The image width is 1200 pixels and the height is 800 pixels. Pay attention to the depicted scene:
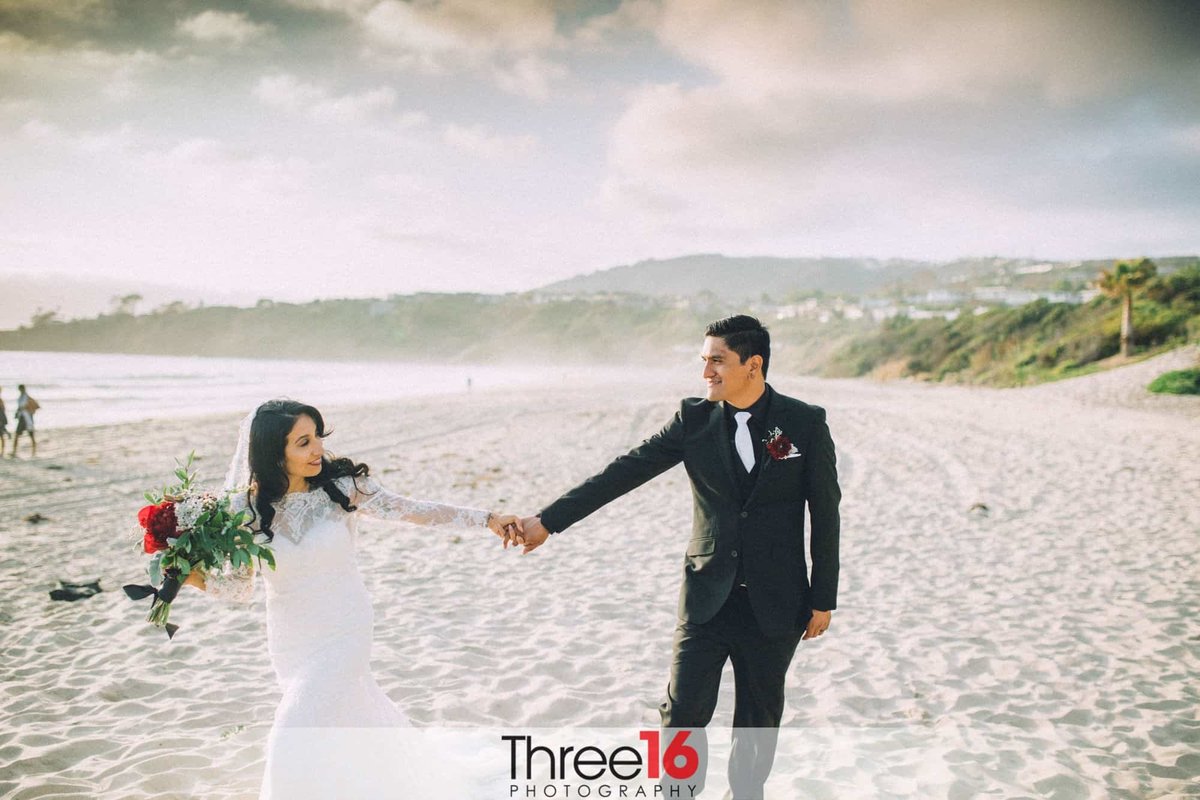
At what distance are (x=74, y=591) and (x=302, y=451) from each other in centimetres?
548

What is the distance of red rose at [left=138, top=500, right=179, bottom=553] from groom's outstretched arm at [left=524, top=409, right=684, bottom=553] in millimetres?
1728

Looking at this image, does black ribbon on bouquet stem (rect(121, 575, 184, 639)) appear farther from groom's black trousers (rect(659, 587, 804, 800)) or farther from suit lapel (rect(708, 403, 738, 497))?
suit lapel (rect(708, 403, 738, 497))

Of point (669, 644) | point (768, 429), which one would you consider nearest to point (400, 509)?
point (768, 429)

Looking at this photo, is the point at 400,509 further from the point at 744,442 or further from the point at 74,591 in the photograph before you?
the point at 74,591

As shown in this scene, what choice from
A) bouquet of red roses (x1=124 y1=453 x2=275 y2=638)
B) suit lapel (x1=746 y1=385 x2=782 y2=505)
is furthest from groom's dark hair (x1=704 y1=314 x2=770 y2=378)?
bouquet of red roses (x1=124 y1=453 x2=275 y2=638)

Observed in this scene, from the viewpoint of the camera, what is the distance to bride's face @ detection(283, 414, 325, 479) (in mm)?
3301

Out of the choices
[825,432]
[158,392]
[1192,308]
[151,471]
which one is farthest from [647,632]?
[1192,308]

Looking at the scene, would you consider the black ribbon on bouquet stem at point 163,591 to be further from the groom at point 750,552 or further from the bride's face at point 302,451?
the groom at point 750,552

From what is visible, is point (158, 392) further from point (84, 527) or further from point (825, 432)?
point (825, 432)

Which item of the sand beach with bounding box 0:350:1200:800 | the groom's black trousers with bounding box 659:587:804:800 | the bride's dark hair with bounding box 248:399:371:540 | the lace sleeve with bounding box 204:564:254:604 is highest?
the bride's dark hair with bounding box 248:399:371:540

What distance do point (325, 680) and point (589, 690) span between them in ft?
7.41

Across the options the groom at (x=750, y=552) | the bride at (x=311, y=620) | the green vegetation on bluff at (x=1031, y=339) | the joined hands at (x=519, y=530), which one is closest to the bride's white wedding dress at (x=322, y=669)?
the bride at (x=311, y=620)

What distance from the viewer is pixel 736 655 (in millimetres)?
3197

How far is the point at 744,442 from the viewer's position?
332cm
